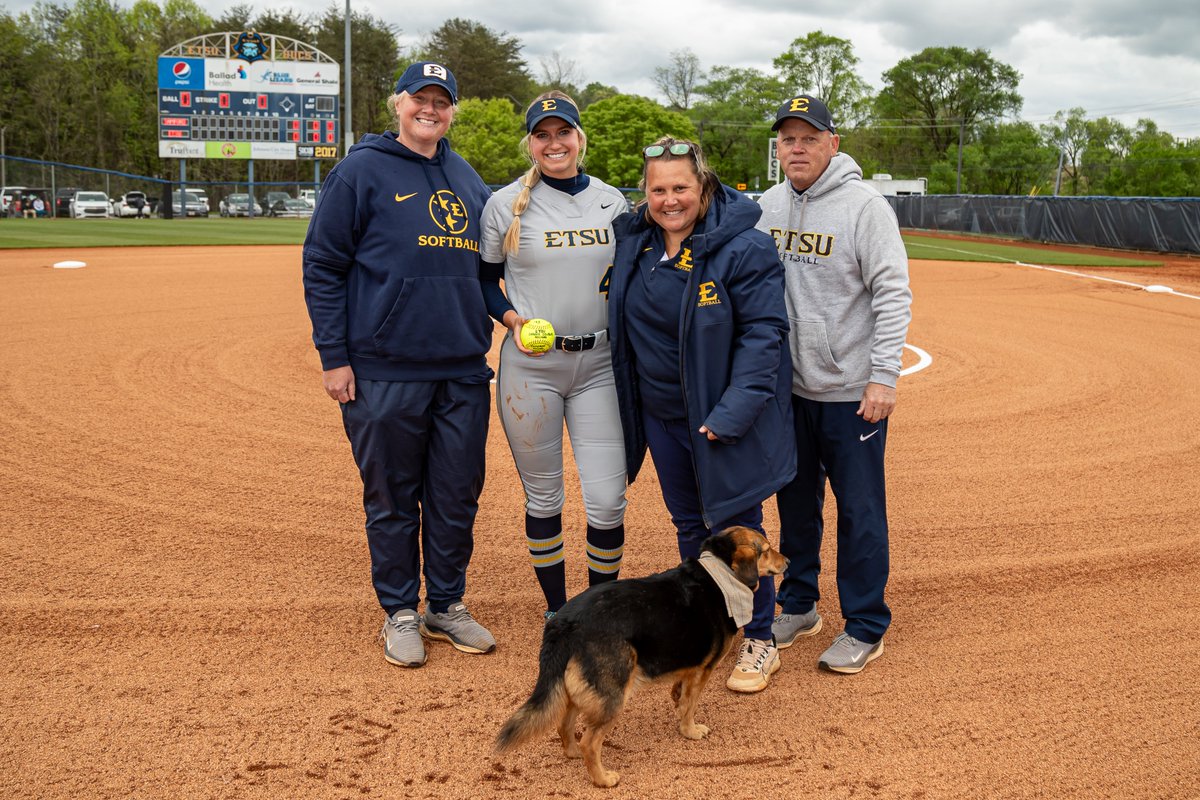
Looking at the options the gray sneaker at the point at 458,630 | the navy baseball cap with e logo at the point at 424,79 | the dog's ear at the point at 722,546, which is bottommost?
the gray sneaker at the point at 458,630

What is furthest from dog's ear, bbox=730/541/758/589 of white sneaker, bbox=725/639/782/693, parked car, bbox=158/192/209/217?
parked car, bbox=158/192/209/217

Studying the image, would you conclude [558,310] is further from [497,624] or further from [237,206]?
[237,206]

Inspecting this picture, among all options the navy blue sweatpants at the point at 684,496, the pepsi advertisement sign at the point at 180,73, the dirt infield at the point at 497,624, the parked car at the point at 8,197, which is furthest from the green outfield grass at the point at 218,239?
the navy blue sweatpants at the point at 684,496

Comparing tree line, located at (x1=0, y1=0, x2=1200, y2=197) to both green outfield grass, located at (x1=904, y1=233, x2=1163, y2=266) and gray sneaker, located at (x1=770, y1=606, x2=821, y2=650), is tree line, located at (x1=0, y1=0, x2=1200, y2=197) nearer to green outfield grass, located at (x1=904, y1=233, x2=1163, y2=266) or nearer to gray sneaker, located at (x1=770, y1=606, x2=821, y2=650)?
green outfield grass, located at (x1=904, y1=233, x2=1163, y2=266)

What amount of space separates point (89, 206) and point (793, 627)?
1847 inches

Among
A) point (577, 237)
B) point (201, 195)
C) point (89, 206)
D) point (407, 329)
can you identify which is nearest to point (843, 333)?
point (577, 237)

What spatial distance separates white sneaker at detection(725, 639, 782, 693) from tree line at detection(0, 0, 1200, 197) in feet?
204

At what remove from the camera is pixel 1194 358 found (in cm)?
1162

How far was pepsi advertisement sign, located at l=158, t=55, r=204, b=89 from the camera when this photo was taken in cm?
4762

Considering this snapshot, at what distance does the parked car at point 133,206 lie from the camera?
4694 cm

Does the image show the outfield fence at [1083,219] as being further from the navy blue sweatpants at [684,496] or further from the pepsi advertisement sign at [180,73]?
the pepsi advertisement sign at [180,73]

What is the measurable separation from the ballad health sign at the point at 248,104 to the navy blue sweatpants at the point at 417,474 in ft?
157

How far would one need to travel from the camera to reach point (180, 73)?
1896 inches

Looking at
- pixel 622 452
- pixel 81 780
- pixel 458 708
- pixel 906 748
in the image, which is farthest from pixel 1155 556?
pixel 81 780
